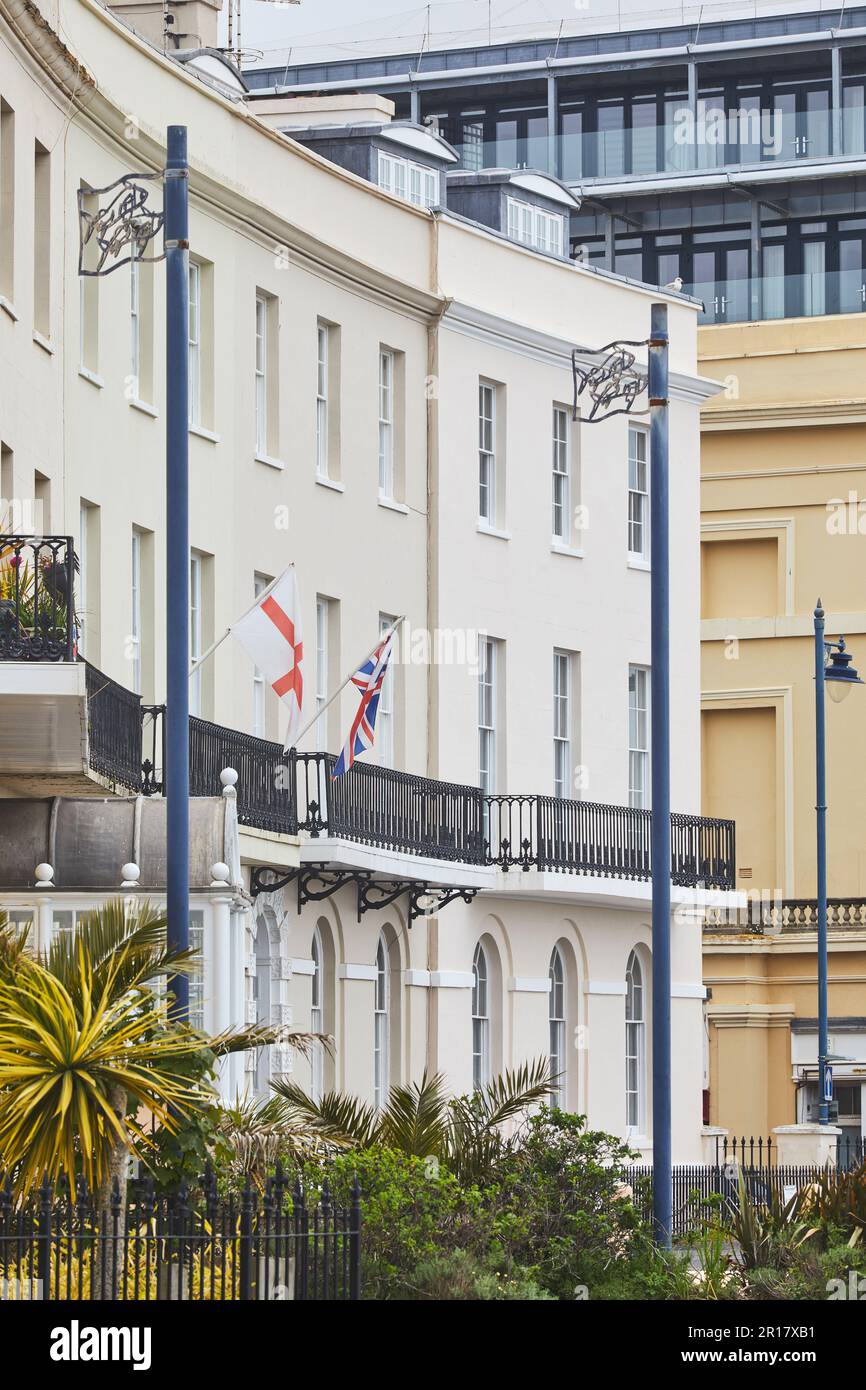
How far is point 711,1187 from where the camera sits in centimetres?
4116

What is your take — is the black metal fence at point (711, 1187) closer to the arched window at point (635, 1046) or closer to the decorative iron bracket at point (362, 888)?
the arched window at point (635, 1046)

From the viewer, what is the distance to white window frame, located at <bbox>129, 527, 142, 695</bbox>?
108 feet

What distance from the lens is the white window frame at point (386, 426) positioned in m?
39.7

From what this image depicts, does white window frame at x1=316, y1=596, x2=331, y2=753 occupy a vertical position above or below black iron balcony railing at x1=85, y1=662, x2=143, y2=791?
above

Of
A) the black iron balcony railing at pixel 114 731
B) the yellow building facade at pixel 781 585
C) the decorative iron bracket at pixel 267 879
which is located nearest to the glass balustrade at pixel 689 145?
the yellow building facade at pixel 781 585

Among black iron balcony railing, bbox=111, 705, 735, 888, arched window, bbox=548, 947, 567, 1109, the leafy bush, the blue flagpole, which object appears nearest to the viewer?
the blue flagpole

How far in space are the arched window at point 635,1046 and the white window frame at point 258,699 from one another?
9.90 meters

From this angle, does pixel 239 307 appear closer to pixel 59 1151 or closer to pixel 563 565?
pixel 563 565

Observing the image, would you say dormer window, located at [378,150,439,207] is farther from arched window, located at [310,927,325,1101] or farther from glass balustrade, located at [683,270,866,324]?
glass balustrade, located at [683,270,866,324]

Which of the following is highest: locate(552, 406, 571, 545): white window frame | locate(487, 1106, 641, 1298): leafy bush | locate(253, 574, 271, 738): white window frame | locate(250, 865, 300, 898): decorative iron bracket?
locate(552, 406, 571, 545): white window frame

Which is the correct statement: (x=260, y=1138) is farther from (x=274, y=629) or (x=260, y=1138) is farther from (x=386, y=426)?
(x=386, y=426)

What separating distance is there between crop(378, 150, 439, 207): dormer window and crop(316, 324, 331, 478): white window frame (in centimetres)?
391

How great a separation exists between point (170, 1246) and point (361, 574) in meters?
21.7

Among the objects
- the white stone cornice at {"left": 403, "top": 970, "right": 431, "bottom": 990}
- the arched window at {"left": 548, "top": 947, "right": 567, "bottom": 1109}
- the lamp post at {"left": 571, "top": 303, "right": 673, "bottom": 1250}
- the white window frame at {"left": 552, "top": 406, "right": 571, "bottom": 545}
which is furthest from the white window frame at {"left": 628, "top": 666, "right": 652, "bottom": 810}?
the lamp post at {"left": 571, "top": 303, "right": 673, "bottom": 1250}
